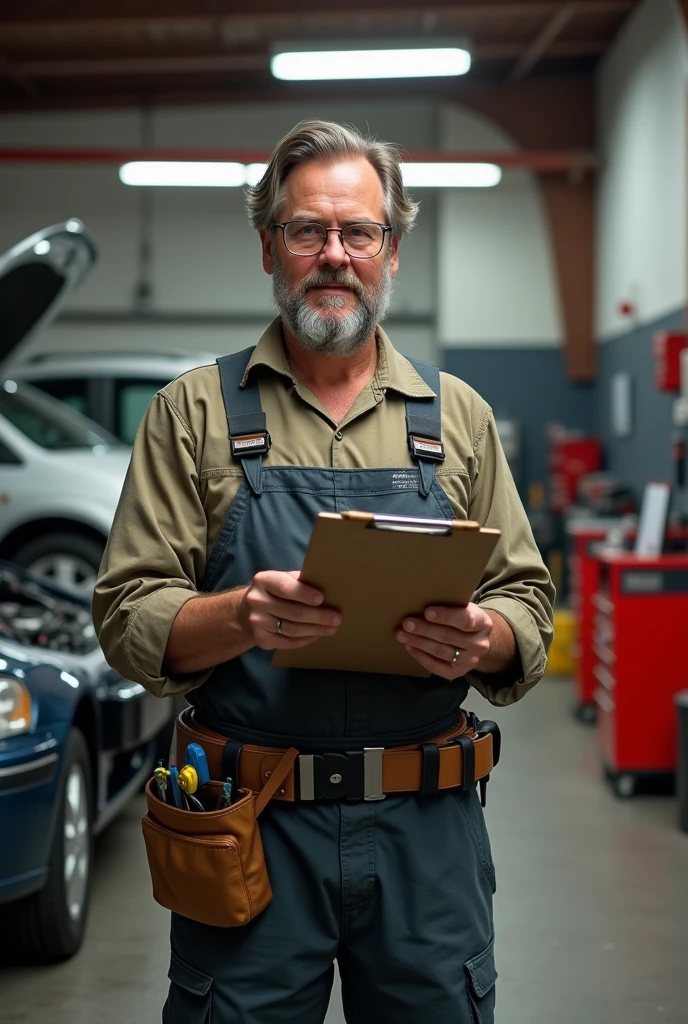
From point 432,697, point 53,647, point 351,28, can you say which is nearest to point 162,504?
point 432,697

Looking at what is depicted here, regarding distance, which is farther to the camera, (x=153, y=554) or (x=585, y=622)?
(x=585, y=622)

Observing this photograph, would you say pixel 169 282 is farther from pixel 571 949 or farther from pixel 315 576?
pixel 315 576

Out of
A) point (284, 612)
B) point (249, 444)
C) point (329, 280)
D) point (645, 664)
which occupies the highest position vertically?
point (329, 280)

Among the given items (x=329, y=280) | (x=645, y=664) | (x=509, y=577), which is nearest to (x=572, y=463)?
(x=645, y=664)

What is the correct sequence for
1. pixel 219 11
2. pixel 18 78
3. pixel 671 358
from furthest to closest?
pixel 18 78 < pixel 219 11 < pixel 671 358

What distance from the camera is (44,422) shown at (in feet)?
24.5

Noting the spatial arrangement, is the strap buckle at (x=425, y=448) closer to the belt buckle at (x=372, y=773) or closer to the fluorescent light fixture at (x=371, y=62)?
the belt buckle at (x=372, y=773)

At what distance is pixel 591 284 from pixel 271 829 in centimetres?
1040

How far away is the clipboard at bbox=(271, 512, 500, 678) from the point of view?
1.39 meters

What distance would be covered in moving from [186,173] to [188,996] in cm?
998

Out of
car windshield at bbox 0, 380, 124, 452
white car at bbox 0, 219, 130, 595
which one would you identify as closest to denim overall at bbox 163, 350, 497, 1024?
white car at bbox 0, 219, 130, 595

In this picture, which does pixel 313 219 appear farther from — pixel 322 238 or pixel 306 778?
pixel 306 778

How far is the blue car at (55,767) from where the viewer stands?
2.94 m

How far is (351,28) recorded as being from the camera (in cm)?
1020
